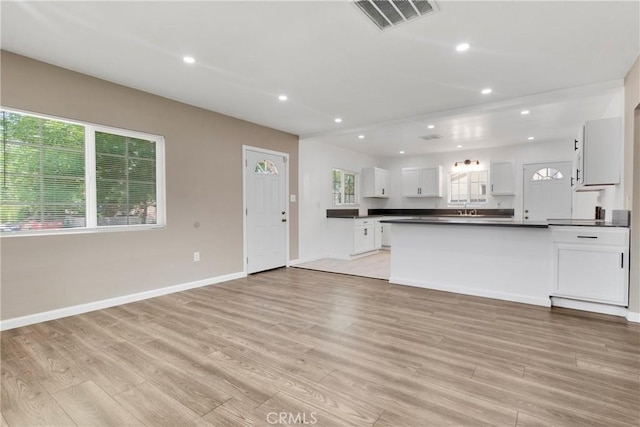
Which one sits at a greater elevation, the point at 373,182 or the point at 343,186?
the point at 373,182

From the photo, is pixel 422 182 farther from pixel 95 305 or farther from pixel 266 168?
pixel 95 305

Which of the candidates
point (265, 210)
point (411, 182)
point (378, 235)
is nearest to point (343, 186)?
point (378, 235)

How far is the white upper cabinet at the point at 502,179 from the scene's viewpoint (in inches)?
277

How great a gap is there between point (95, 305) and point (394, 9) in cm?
403

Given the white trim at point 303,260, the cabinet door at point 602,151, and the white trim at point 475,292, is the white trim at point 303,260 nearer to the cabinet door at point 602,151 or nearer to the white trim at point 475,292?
the white trim at point 475,292

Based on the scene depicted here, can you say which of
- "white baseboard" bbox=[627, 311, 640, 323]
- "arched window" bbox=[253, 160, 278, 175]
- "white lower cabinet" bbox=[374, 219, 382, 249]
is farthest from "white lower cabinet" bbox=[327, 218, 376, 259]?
"white baseboard" bbox=[627, 311, 640, 323]

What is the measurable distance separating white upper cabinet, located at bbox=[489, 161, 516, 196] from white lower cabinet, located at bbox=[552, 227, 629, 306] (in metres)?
3.97

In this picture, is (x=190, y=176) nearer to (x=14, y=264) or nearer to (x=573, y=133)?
(x=14, y=264)

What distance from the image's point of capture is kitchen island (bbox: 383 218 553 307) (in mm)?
3604

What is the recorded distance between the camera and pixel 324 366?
A: 2.21 metres

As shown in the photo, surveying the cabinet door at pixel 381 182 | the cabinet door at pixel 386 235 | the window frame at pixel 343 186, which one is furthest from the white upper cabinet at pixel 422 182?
the window frame at pixel 343 186

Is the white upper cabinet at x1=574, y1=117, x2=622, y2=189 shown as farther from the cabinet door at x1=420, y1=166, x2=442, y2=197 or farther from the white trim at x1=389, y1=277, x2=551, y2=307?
the cabinet door at x1=420, y1=166, x2=442, y2=197

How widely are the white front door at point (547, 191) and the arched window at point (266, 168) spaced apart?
5.51 metres

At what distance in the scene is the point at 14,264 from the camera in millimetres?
2902
